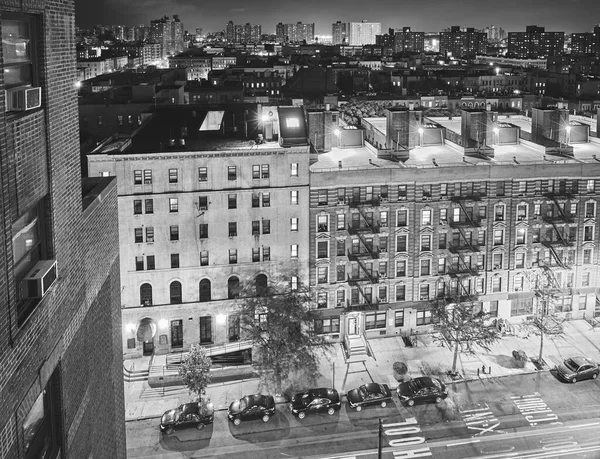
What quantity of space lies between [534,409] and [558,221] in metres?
24.2

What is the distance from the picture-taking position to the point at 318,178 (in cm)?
6981

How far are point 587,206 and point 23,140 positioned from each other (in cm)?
7209

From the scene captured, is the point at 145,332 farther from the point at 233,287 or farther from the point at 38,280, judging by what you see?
the point at 38,280

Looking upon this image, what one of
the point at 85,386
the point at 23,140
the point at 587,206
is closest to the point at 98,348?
the point at 85,386

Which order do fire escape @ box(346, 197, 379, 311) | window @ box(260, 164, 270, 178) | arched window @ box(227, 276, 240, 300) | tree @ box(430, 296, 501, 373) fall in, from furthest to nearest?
1. fire escape @ box(346, 197, 379, 311)
2. arched window @ box(227, 276, 240, 300)
3. window @ box(260, 164, 270, 178)
4. tree @ box(430, 296, 501, 373)

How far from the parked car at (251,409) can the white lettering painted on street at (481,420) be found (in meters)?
17.2

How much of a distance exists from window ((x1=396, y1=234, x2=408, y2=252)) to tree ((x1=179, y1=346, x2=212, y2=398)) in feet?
83.2

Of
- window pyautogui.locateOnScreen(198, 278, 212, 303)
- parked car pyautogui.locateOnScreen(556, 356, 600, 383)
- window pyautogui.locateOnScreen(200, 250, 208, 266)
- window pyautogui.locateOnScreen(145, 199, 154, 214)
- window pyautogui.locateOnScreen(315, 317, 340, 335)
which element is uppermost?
window pyautogui.locateOnScreen(145, 199, 154, 214)

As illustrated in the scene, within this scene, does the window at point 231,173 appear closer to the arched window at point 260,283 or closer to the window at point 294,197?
the window at point 294,197

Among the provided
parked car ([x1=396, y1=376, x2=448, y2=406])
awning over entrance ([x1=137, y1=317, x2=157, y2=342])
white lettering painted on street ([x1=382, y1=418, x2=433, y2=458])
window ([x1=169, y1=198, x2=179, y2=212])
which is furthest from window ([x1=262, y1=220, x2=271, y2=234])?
white lettering painted on street ([x1=382, y1=418, x2=433, y2=458])

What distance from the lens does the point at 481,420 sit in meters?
57.7

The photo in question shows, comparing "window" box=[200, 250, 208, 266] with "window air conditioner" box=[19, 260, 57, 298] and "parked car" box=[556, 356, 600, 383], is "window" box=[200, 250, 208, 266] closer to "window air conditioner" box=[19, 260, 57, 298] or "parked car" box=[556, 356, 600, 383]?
"parked car" box=[556, 356, 600, 383]

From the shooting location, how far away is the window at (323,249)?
71.4m

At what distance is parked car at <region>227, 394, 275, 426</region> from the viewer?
57.1m
